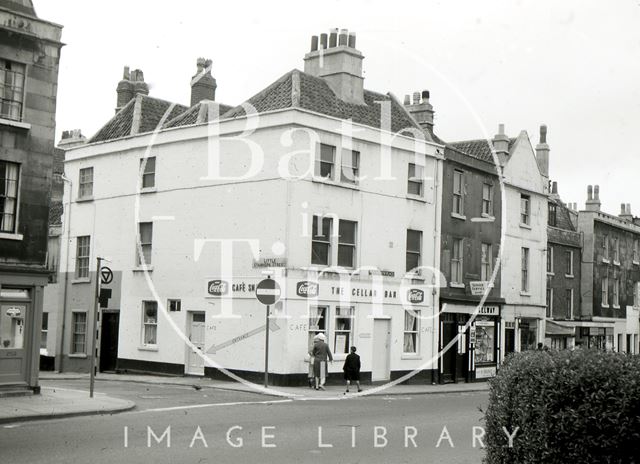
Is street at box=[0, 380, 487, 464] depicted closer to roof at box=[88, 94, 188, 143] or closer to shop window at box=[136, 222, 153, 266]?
shop window at box=[136, 222, 153, 266]

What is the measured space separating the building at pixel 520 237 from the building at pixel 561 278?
149 inches

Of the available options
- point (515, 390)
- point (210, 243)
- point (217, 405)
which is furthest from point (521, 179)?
point (515, 390)

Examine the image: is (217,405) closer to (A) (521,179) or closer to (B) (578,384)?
(B) (578,384)

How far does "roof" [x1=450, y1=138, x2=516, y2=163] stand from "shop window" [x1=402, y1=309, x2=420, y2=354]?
364 inches

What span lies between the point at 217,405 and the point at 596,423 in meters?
14.6

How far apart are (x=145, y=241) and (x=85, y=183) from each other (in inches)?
191

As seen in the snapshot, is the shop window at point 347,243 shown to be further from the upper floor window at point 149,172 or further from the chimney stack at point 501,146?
the chimney stack at point 501,146

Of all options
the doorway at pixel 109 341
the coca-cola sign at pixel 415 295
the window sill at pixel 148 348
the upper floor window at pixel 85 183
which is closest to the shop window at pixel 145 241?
the doorway at pixel 109 341

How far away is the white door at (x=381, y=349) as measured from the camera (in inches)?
1241

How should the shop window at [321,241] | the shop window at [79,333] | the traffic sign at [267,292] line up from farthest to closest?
1. the shop window at [79,333]
2. the shop window at [321,241]
3. the traffic sign at [267,292]

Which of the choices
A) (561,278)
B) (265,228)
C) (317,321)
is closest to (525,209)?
(561,278)

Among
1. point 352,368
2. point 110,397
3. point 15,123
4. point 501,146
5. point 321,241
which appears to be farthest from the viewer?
point 501,146

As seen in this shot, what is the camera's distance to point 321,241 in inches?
1162

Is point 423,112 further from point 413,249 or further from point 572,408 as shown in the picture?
point 572,408
